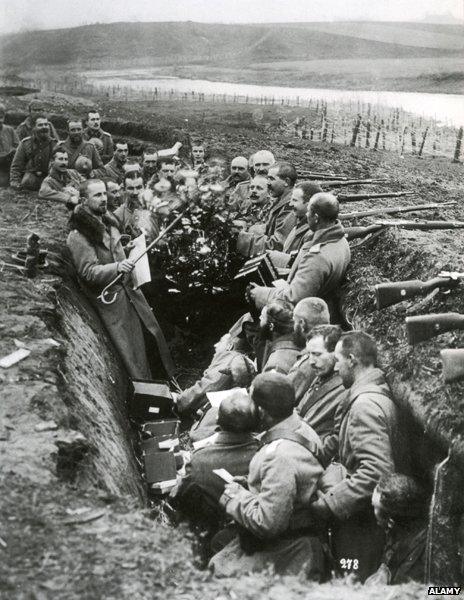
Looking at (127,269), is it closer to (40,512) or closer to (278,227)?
(278,227)

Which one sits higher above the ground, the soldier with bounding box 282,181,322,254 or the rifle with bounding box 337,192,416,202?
the soldier with bounding box 282,181,322,254

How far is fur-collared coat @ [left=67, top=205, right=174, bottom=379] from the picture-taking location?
22.0 feet

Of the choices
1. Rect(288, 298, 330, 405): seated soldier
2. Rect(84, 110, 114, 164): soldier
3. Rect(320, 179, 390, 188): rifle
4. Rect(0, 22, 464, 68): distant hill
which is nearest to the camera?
Rect(288, 298, 330, 405): seated soldier

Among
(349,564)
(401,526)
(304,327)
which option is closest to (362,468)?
(401,526)

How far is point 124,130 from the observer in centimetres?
1977

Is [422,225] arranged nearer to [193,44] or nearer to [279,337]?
[279,337]

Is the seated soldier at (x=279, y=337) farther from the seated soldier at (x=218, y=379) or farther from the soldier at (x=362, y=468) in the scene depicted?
the soldier at (x=362, y=468)

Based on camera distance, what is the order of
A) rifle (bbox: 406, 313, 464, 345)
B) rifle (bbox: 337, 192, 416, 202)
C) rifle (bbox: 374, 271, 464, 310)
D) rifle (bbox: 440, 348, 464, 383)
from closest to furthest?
rifle (bbox: 440, 348, 464, 383), rifle (bbox: 406, 313, 464, 345), rifle (bbox: 374, 271, 464, 310), rifle (bbox: 337, 192, 416, 202)

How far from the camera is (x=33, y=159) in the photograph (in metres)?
11.2

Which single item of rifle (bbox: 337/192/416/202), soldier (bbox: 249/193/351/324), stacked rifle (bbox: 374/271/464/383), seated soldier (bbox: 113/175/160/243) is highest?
stacked rifle (bbox: 374/271/464/383)

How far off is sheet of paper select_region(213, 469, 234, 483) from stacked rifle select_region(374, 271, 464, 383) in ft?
4.48

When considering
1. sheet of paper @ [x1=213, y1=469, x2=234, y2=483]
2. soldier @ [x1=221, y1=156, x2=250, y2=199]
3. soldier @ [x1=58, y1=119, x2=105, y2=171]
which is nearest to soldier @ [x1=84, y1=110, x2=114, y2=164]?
soldier @ [x1=58, y1=119, x2=105, y2=171]

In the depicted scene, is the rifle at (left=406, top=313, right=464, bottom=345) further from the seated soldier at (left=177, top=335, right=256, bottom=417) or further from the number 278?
the seated soldier at (left=177, top=335, right=256, bottom=417)

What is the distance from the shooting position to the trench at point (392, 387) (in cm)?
350
